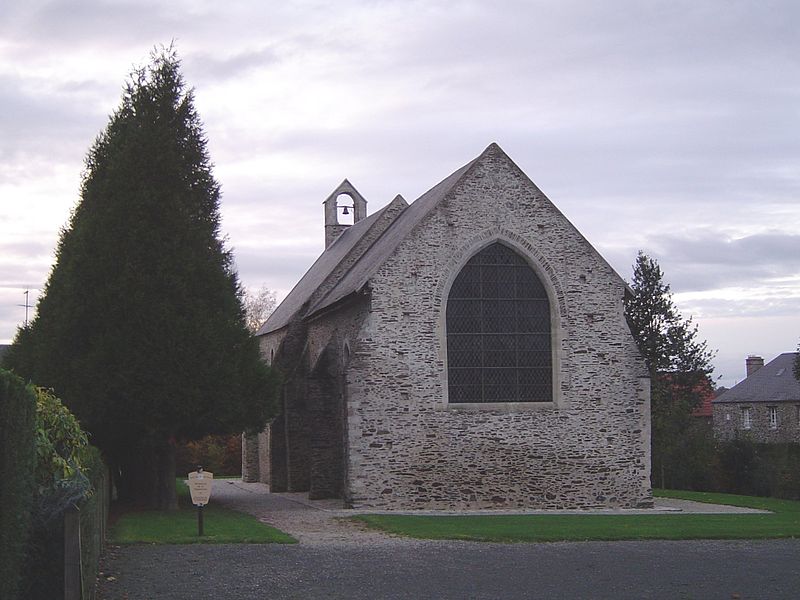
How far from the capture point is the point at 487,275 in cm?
2419

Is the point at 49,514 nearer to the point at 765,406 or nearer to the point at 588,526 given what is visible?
the point at 588,526

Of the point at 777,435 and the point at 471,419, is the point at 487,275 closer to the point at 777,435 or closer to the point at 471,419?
the point at 471,419

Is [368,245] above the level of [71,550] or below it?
above

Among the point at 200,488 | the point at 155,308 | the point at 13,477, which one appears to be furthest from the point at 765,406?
the point at 13,477

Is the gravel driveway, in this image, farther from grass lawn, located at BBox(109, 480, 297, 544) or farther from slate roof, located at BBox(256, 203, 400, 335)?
slate roof, located at BBox(256, 203, 400, 335)

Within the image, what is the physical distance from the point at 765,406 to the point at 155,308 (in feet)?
134

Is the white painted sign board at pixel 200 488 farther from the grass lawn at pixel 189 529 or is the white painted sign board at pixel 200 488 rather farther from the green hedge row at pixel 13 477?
the green hedge row at pixel 13 477

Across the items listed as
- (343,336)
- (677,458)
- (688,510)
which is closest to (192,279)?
(343,336)

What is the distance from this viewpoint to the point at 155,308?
67.1 feet

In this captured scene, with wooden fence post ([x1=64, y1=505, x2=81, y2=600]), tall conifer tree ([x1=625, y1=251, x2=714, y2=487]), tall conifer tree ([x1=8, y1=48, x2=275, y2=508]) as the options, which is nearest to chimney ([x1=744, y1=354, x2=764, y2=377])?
tall conifer tree ([x1=625, y1=251, x2=714, y2=487])

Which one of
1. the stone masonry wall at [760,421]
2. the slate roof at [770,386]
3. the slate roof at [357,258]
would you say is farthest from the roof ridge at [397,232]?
the slate roof at [770,386]

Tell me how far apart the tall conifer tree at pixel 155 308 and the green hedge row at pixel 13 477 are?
11.7m

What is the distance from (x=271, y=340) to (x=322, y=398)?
8558mm

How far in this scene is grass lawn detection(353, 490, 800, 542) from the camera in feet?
53.7
